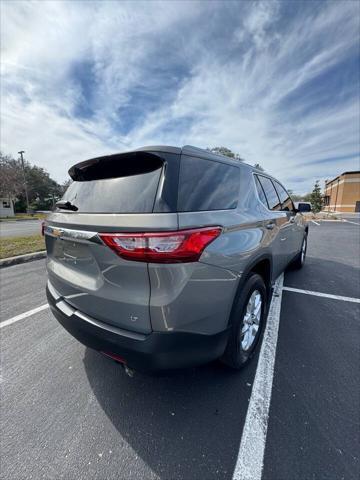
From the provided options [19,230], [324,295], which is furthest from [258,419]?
[19,230]

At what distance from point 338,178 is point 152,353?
2098 inches

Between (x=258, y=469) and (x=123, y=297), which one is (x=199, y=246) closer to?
(x=123, y=297)

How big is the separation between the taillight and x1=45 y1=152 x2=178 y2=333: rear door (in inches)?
1.6

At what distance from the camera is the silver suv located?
4.66ft

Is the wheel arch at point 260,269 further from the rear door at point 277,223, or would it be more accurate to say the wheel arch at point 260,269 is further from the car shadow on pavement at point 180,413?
the car shadow on pavement at point 180,413

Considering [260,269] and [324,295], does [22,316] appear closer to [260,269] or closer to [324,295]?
[260,269]

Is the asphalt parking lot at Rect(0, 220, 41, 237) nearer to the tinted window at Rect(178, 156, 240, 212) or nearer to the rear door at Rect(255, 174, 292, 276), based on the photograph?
the rear door at Rect(255, 174, 292, 276)

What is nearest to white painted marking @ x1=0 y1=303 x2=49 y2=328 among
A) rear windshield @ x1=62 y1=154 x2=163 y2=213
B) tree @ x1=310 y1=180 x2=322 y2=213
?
rear windshield @ x1=62 y1=154 x2=163 y2=213

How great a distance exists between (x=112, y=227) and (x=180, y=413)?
156 centimetres

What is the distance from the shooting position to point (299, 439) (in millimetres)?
1586

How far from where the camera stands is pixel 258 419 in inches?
67.9

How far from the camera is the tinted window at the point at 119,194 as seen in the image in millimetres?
1541

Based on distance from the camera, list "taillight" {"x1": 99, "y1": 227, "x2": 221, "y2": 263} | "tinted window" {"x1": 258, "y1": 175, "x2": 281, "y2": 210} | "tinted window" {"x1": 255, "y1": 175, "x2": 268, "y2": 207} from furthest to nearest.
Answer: "tinted window" {"x1": 258, "y1": 175, "x2": 281, "y2": 210} < "tinted window" {"x1": 255, "y1": 175, "x2": 268, "y2": 207} < "taillight" {"x1": 99, "y1": 227, "x2": 221, "y2": 263}

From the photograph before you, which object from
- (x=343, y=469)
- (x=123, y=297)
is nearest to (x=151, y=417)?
(x=123, y=297)
